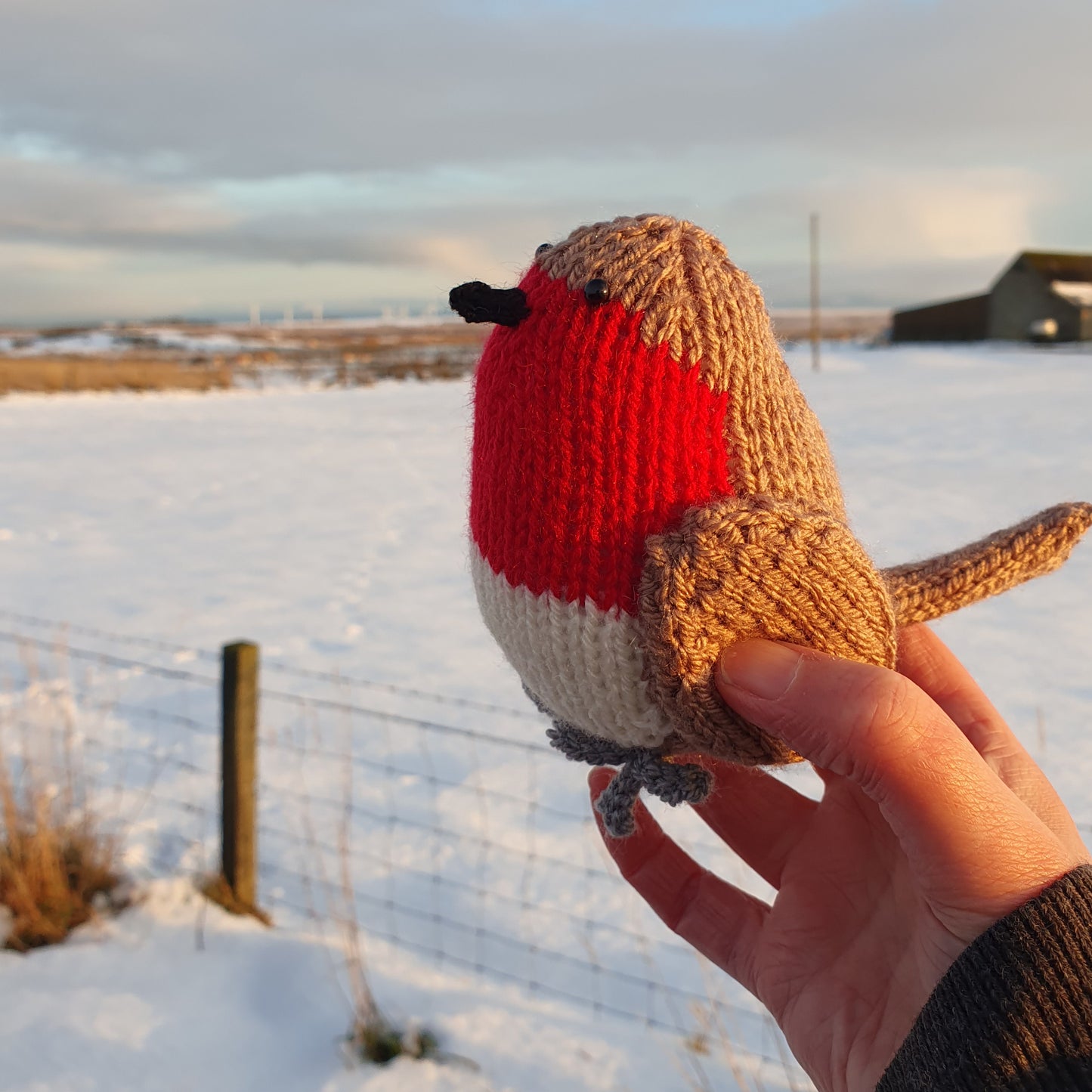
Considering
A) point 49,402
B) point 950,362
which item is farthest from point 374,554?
point 950,362

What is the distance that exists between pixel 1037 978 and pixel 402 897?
8.04 feet

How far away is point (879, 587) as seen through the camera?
963 millimetres

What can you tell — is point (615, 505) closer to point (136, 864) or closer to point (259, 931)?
point (259, 931)

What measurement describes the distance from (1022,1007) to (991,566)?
48cm

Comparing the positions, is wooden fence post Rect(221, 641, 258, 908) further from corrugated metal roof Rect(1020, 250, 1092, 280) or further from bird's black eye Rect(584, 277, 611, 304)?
corrugated metal roof Rect(1020, 250, 1092, 280)

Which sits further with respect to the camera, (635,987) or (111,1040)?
(635,987)

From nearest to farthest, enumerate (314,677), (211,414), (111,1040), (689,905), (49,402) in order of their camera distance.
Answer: (689,905), (111,1040), (314,677), (211,414), (49,402)

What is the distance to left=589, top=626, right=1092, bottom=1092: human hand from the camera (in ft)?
3.10

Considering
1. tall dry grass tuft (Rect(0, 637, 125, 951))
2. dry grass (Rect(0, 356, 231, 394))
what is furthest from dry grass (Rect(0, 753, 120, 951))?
dry grass (Rect(0, 356, 231, 394))

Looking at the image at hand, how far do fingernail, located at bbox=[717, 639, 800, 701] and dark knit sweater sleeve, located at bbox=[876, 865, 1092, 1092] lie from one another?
36 cm

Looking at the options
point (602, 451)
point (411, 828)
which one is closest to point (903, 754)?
point (602, 451)

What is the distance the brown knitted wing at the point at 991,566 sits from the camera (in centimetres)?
103

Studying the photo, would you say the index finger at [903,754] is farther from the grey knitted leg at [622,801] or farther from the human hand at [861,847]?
the grey knitted leg at [622,801]

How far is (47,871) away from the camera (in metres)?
2.72
